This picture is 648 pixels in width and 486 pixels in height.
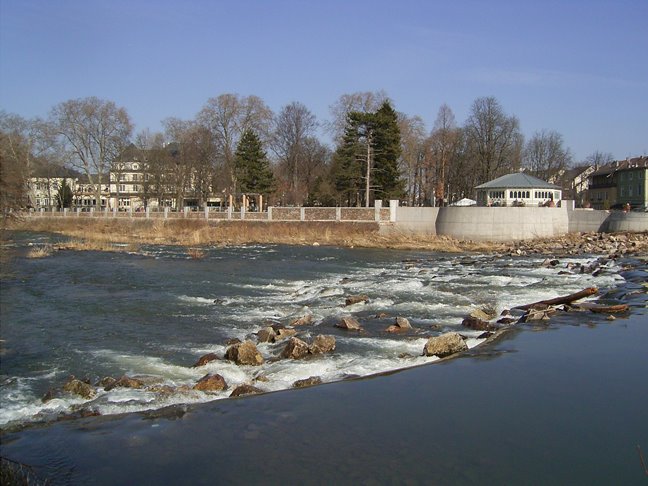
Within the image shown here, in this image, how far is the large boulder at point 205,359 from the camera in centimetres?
1165

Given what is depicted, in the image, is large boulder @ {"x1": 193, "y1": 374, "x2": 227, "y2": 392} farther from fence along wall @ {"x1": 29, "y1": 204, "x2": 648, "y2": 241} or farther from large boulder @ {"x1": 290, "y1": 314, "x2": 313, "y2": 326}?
fence along wall @ {"x1": 29, "y1": 204, "x2": 648, "y2": 241}

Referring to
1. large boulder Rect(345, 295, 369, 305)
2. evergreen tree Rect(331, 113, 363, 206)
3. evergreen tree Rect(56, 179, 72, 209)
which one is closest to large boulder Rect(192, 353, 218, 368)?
large boulder Rect(345, 295, 369, 305)

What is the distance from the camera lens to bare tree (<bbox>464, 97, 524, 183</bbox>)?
7338 cm

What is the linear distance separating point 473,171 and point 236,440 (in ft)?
249

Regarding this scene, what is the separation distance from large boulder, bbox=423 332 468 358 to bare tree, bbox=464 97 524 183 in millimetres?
64034

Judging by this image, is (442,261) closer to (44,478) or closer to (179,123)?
(44,478)

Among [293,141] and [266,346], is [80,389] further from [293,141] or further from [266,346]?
[293,141]

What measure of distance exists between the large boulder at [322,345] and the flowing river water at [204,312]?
0.23 m

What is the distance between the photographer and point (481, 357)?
11.7 metres

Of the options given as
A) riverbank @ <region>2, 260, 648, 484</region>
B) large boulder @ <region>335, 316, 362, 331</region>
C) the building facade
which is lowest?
riverbank @ <region>2, 260, 648, 484</region>

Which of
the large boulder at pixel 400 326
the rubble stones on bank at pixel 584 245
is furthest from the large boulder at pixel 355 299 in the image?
the rubble stones on bank at pixel 584 245

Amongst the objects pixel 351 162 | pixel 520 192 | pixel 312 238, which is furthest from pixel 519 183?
pixel 312 238

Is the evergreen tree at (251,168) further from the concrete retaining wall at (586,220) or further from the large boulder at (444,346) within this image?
the large boulder at (444,346)

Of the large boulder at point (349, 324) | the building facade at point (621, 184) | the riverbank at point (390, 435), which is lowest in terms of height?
the riverbank at point (390, 435)
